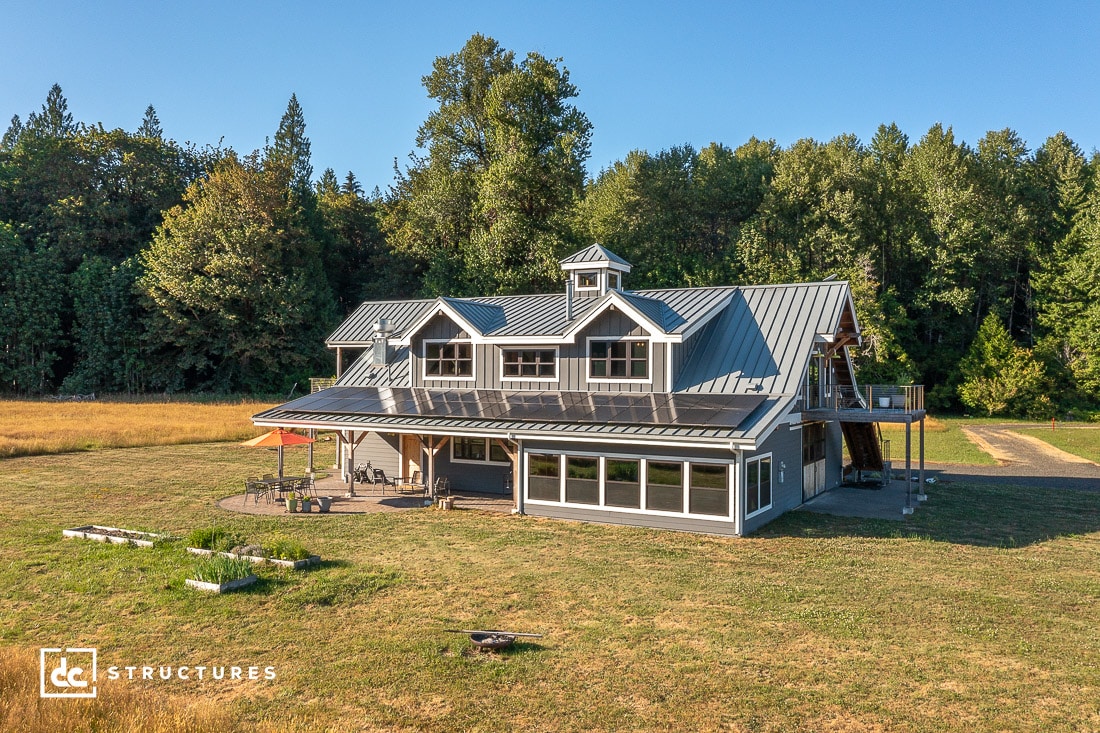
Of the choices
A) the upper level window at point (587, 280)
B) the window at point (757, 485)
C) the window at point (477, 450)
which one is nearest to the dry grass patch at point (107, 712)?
the window at point (757, 485)

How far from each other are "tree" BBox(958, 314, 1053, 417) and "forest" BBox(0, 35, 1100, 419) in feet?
0.44

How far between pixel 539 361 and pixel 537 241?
24402 mm

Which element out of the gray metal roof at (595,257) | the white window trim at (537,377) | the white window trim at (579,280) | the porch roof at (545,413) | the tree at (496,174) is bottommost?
the porch roof at (545,413)

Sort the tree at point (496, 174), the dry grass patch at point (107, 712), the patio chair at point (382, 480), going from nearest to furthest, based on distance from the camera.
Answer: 1. the dry grass patch at point (107, 712)
2. the patio chair at point (382, 480)
3. the tree at point (496, 174)

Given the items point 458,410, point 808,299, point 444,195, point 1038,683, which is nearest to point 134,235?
point 444,195

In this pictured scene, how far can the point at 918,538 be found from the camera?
1652cm

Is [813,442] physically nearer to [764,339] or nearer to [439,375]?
[764,339]

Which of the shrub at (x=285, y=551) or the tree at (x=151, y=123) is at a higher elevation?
the tree at (x=151, y=123)

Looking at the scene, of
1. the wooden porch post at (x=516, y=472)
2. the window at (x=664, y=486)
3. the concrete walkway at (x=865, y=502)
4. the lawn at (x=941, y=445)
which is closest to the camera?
the window at (x=664, y=486)

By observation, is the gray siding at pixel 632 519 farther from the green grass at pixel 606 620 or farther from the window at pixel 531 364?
the window at pixel 531 364

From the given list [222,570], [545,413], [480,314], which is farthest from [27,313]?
[222,570]

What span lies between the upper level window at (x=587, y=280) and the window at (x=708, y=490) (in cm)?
874

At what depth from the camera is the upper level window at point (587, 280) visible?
24.2m

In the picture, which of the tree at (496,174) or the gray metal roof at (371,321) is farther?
the tree at (496,174)
